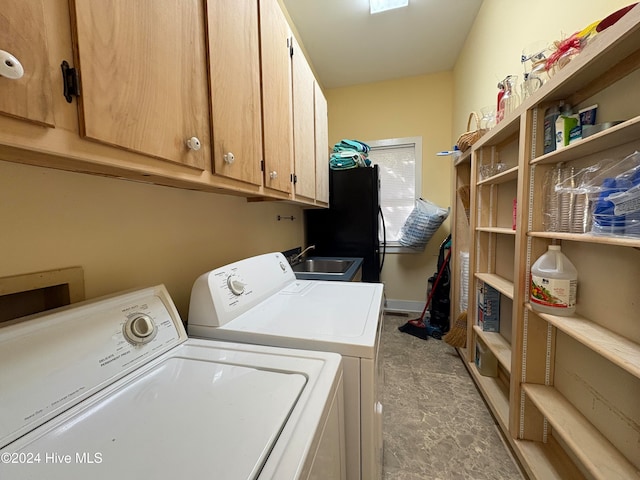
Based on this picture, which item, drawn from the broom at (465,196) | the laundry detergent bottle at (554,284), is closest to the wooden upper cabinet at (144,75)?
the laundry detergent bottle at (554,284)

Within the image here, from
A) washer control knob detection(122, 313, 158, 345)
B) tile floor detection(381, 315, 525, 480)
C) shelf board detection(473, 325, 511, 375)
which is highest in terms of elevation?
washer control knob detection(122, 313, 158, 345)

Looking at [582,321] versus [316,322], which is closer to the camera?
[316,322]

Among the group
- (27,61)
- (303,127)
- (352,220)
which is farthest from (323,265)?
(27,61)

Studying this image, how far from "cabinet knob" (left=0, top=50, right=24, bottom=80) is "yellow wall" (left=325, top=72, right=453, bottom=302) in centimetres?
341

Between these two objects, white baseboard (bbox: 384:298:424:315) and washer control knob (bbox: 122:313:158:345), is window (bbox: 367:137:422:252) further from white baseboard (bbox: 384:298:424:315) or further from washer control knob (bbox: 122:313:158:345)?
washer control knob (bbox: 122:313:158:345)

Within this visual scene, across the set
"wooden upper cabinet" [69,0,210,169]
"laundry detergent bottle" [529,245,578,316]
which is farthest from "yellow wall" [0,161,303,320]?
"laundry detergent bottle" [529,245,578,316]

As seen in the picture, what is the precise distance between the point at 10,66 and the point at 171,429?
2.12ft

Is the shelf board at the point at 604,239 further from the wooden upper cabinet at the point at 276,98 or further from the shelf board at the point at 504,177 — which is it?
the wooden upper cabinet at the point at 276,98

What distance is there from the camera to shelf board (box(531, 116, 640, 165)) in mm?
819

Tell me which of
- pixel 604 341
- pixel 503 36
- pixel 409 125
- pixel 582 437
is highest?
pixel 503 36

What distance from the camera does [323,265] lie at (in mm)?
2369

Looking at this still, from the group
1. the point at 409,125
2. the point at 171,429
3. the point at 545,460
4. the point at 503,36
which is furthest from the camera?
the point at 409,125

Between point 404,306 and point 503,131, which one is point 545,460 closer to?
point 503,131

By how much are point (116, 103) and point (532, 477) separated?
6.83ft
